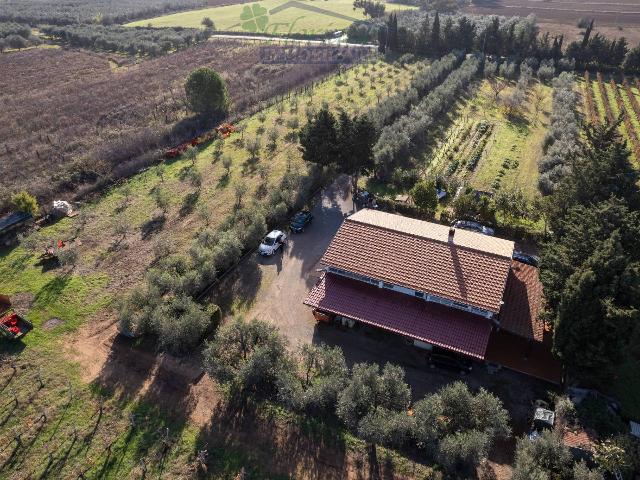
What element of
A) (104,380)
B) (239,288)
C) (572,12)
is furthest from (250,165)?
(572,12)

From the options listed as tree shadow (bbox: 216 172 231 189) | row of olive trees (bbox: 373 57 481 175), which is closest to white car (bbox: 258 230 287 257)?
tree shadow (bbox: 216 172 231 189)

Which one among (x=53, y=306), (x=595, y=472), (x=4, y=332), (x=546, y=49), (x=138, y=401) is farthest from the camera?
(x=546, y=49)

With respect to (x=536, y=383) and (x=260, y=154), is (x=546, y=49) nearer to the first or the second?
(x=260, y=154)

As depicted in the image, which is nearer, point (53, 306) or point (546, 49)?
point (53, 306)

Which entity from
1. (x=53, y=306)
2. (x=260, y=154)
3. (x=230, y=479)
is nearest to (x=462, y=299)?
(x=230, y=479)

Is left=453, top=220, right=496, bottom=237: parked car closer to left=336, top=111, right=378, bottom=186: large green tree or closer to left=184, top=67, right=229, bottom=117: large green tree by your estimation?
left=336, top=111, right=378, bottom=186: large green tree

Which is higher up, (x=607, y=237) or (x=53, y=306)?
(x=607, y=237)

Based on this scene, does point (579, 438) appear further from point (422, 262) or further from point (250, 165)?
point (250, 165)
